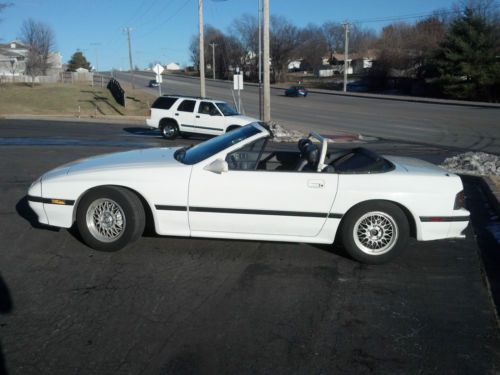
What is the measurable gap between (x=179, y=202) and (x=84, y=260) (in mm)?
1066

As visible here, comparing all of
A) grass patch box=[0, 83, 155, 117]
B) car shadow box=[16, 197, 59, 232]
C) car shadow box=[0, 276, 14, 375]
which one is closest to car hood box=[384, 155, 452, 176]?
car shadow box=[0, 276, 14, 375]

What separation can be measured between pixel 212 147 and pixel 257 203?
835mm

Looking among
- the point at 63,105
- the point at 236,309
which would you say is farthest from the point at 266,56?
the point at 63,105

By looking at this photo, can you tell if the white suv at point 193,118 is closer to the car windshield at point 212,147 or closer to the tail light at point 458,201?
the car windshield at point 212,147

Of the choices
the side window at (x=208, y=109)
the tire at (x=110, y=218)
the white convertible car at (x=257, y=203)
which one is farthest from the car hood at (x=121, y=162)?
the side window at (x=208, y=109)

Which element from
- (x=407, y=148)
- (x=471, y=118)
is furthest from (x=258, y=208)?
(x=471, y=118)

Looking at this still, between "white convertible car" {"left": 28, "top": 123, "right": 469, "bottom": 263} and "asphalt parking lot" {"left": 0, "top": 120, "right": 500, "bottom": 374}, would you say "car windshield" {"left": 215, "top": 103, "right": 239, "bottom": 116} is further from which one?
"white convertible car" {"left": 28, "top": 123, "right": 469, "bottom": 263}

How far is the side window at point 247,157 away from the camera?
496 cm

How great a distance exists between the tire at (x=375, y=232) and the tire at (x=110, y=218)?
6.71ft

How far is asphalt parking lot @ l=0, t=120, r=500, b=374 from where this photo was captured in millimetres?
3145

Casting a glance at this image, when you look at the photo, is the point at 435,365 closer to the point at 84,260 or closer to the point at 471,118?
the point at 84,260

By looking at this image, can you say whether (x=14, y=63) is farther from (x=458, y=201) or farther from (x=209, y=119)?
(x=458, y=201)

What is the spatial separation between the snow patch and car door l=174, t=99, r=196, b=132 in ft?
33.3

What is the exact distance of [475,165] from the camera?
9781 millimetres
